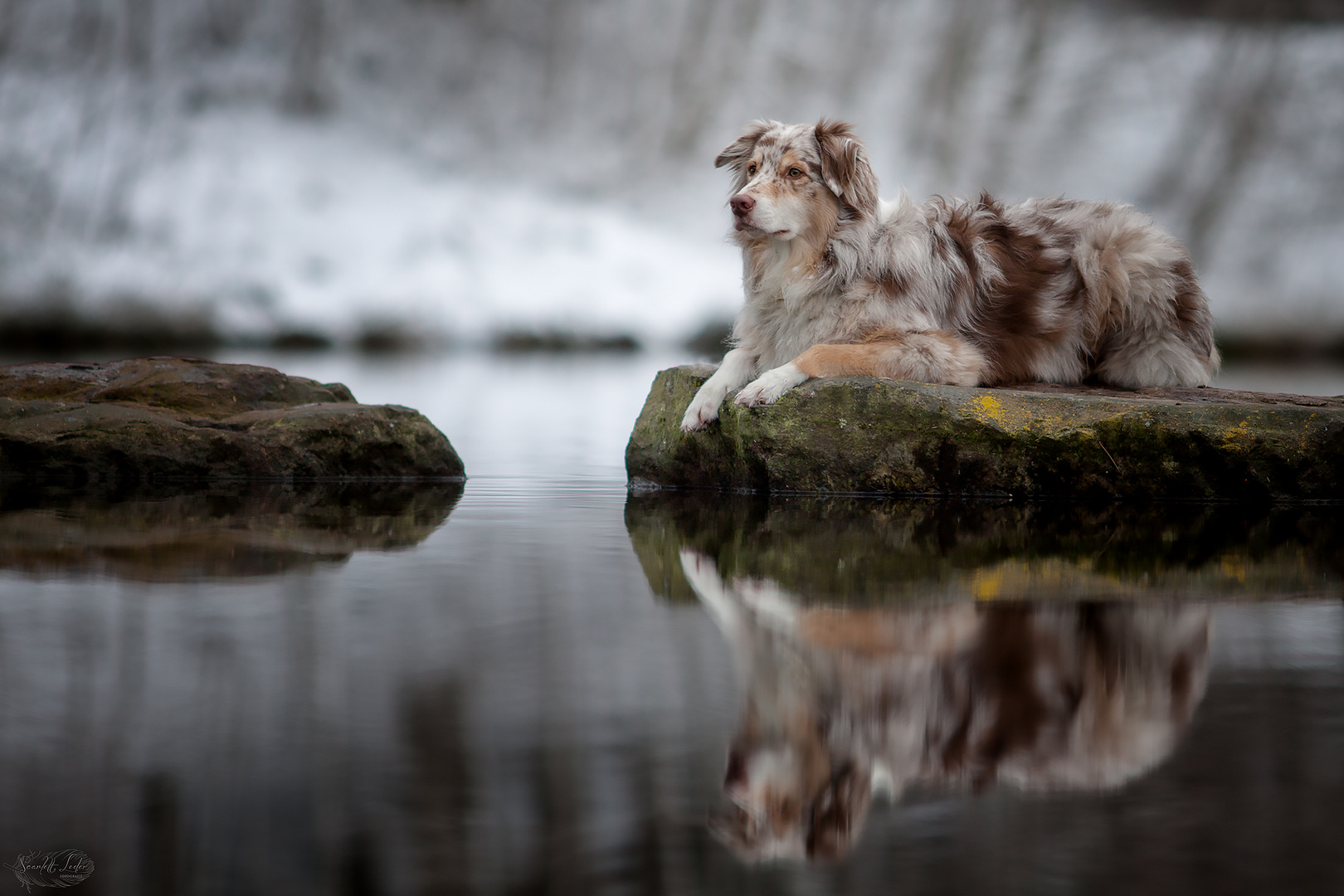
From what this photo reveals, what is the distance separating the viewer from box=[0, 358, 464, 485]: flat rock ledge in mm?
5941

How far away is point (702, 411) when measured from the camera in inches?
218

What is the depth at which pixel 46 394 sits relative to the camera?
269 inches

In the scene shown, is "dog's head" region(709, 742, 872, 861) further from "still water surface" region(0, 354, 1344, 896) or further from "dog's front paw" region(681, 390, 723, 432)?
"dog's front paw" region(681, 390, 723, 432)

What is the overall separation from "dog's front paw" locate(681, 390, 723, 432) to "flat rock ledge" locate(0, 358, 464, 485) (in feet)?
6.15

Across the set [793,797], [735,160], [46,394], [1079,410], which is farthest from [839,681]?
[46,394]

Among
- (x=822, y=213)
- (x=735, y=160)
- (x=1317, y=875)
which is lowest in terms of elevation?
(x=1317, y=875)

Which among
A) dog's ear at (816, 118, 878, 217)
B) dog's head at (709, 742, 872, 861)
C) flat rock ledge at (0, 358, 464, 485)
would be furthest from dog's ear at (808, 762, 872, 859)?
flat rock ledge at (0, 358, 464, 485)

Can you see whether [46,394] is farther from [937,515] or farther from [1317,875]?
[1317,875]

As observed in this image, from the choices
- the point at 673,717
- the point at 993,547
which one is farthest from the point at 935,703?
the point at 993,547

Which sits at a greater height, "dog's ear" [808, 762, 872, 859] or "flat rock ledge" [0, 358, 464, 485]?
"flat rock ledge" [0, 358, 464, 485]

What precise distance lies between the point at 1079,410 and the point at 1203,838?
163 inches

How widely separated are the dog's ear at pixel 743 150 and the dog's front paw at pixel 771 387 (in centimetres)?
115

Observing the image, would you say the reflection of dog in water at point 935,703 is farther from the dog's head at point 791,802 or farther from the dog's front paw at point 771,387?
the dog's front paw at point 771,387

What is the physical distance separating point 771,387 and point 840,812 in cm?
397
